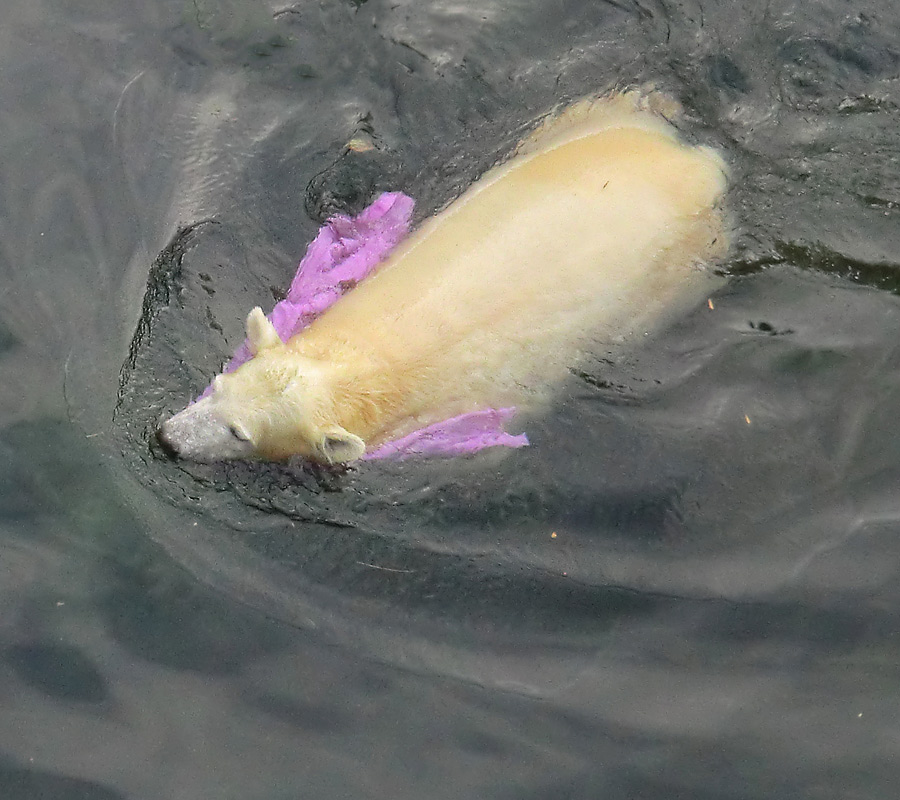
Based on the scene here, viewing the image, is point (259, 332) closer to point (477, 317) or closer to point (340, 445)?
point (340, 445)

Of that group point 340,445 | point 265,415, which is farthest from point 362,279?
point 340,445

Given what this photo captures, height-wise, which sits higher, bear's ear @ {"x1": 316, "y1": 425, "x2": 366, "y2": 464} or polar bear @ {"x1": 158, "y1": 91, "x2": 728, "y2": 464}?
polar bear @ {"x1": 158, "y1": 91, "x2": 728, "y2": 464}

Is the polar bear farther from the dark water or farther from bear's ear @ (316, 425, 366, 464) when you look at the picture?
the dark water

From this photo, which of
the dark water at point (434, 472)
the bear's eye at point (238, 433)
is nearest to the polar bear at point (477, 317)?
the bear's eye at point (238, 433)

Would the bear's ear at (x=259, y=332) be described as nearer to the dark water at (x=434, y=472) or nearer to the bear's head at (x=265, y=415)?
the bear's head at (x=265, y=415)

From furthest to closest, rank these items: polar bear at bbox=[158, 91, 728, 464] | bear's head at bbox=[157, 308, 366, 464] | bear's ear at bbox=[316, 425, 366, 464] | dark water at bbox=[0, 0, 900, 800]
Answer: polar bear at bbox=[158, 91, 728, 464] → bear's head at bbox=[157, 308, 366, 464] → bear's ear at bbox=[316, 425, 366, 464] → dark water at bbox=[0, 0, 900, 800]

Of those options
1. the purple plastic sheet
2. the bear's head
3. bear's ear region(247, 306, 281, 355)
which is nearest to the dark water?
the purple plastic sheet

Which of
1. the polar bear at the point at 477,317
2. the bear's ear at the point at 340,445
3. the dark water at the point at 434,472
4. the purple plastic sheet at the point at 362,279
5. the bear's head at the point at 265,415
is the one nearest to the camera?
the dark water at the point at 434,472

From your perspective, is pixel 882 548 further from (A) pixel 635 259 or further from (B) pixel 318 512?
(B) pixel 318 512
